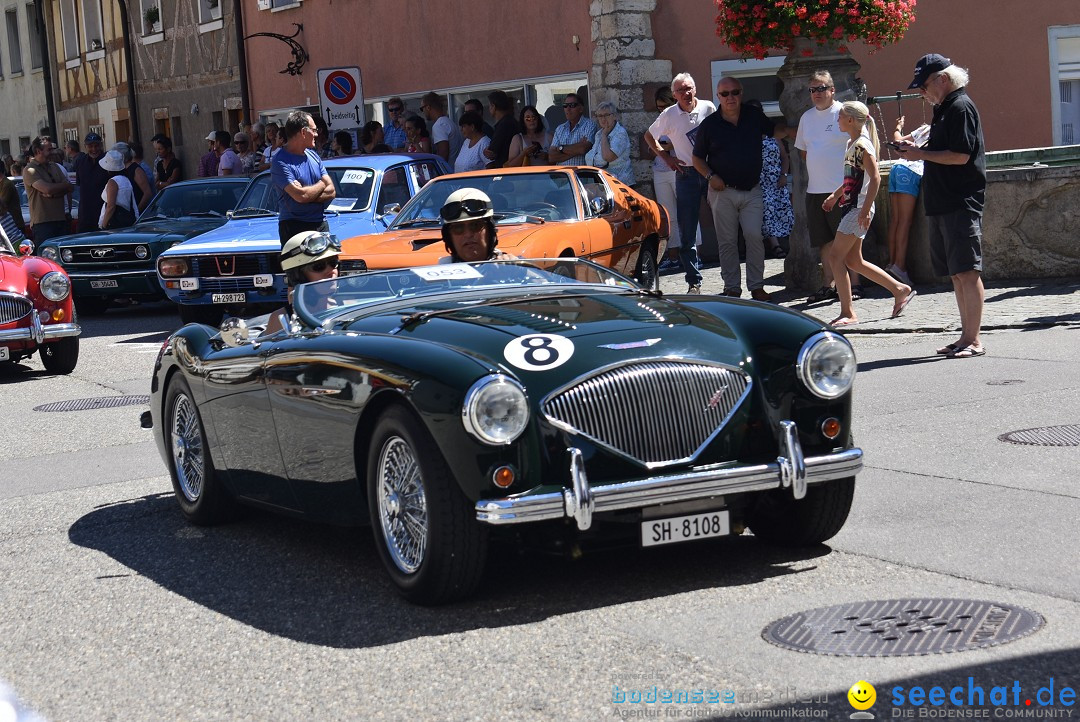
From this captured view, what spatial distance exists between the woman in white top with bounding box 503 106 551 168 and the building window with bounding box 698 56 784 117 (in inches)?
98.2

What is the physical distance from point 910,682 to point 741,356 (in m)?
1.69

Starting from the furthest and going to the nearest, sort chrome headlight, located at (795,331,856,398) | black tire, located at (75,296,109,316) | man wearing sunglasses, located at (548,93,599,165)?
black tire, located at (75,296,109,316) → man wearing sunglasses, located at (548,93,599,165) → chrome headlight, located at (795,331,856,398)

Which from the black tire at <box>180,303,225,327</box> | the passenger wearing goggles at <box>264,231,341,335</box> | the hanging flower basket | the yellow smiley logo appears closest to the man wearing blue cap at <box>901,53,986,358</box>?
the hanging flower basket

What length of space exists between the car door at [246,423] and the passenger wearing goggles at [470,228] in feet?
5.12

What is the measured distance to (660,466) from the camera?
551 cm

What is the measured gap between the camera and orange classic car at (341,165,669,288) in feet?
43.3

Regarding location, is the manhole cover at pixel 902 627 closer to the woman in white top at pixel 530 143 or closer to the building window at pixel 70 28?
the woman in white top at pixel 530 143

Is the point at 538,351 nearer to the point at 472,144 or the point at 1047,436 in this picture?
the point at 1047,436

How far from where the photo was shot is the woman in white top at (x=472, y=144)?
63.1 feet

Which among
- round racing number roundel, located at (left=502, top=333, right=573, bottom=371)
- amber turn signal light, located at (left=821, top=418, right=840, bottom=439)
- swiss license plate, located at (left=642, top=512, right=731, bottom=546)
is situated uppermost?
round racing number roundel, located at (left=502, top=333, right=573, bottom=371)

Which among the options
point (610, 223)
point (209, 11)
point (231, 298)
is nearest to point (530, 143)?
point (231, 298)

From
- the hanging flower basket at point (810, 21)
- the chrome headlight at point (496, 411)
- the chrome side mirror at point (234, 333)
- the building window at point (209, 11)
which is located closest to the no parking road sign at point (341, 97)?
the hanging flower basket at point (810, 21)

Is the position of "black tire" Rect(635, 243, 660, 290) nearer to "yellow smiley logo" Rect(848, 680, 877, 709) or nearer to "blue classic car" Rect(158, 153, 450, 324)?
"blue classic car" Rect(158, 153, 450, 324)

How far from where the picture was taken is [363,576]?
617cm
